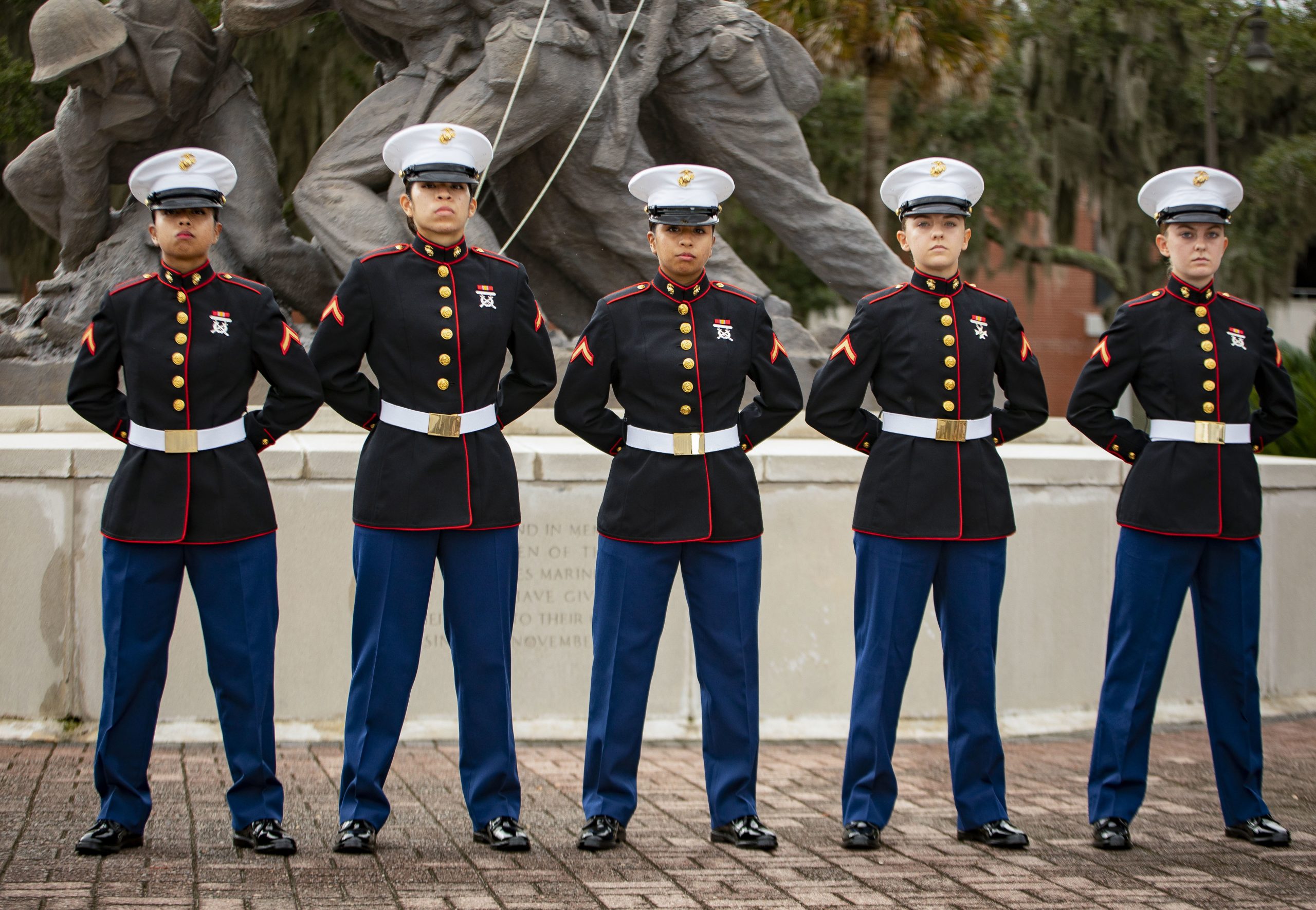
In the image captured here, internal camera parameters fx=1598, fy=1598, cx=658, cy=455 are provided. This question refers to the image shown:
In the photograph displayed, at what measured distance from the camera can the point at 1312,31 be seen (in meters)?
20.5

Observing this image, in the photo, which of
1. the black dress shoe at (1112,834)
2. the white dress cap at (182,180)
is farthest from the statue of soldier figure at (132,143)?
the black dress shoe at (1112,834)

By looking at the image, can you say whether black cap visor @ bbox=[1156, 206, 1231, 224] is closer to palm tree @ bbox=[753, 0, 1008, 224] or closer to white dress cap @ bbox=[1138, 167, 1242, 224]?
white dress cap @ bbox=[1138, 167, 1242, 224]

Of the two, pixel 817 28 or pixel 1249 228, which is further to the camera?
pixel 1249 228

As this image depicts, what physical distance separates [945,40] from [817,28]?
4.07 feet

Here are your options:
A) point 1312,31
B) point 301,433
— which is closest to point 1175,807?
point 301,433

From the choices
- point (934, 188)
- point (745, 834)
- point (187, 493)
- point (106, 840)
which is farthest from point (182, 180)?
point (745, 834)

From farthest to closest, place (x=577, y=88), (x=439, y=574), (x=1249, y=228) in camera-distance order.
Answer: (x=1249, y=228)
(x=577, y=88)
(x=439, y=574)

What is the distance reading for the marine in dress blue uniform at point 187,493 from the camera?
14.7 feet

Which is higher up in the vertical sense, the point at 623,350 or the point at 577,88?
the point at 577,88

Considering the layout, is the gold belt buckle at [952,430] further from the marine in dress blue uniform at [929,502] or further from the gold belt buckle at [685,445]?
the gold belt buckle at [685,445]

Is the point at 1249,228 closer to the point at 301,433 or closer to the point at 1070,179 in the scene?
the point at 1070,179

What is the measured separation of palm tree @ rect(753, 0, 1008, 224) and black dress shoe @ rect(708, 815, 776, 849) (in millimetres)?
11618

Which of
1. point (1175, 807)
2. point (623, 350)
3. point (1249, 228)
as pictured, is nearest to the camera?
point (623, 350)

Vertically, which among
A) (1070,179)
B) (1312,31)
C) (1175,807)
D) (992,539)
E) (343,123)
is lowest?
(1175,807)
